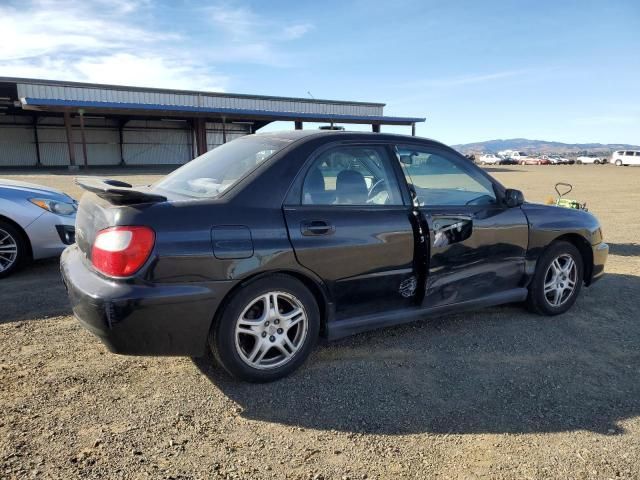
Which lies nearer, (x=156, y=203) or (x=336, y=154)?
(x=156, y=203)

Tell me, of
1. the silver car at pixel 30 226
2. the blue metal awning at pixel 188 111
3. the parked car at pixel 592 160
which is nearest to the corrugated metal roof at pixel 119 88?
the blue metal awning at pixel 188 111

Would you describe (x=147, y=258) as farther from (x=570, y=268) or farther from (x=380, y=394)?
(x=570, y=268)

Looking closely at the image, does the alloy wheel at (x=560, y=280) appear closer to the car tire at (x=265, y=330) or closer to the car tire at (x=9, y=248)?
the car tire at (x=265, y=330)

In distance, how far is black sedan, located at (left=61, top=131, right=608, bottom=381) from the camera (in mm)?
2818

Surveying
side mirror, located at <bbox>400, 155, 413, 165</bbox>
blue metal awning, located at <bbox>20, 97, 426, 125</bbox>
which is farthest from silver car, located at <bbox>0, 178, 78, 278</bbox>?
blue metal awning, located at <bbox>20, 97, 426, 125</bbox>

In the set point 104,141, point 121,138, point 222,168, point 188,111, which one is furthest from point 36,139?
point 222,168

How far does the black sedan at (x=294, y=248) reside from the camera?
2.82 m

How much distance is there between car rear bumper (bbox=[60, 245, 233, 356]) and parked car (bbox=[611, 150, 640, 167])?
62159mm

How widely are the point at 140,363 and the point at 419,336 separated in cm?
213

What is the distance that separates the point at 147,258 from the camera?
277 cm

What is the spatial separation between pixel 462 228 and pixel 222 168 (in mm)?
1877

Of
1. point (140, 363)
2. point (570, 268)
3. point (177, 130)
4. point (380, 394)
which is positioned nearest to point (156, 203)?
point (140, 363)

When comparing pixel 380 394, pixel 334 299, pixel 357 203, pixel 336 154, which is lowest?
pixel 380 394

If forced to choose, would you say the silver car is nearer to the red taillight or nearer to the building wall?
the red taillight
